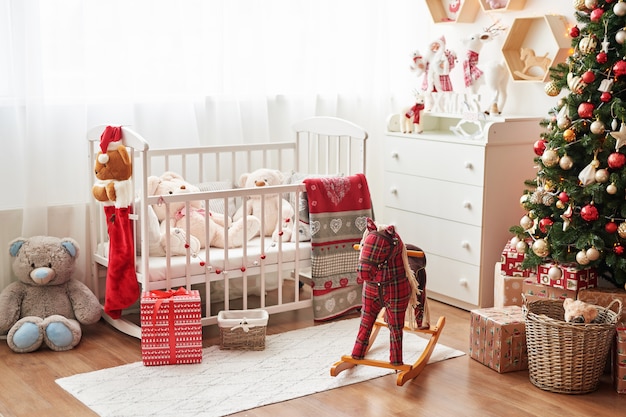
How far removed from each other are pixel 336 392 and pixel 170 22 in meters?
2.01

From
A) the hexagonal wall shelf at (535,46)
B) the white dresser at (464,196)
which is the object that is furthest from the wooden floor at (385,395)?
the hexagonal wall shelf at (535,46)

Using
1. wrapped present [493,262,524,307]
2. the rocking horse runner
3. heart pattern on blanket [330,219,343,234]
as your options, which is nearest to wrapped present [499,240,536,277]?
wrapped present [493,262,524,307]

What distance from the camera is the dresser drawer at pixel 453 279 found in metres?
3.92

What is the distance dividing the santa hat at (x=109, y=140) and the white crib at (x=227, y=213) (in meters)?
0.03

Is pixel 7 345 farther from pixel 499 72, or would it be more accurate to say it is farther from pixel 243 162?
pixel 499 72

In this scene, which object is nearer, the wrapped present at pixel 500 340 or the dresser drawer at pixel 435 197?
the wrapped present at pixel 500 340

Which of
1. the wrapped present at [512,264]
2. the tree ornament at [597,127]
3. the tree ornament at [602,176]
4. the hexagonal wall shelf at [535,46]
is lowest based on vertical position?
the wrapped present at [512,264]

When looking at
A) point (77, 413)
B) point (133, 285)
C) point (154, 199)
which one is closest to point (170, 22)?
point (154, 199)

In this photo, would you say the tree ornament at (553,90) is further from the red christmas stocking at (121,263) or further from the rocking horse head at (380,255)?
the red christmas stocking at (121,263)

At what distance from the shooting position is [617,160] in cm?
303

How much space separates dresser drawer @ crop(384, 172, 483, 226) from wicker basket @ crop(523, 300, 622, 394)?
94cm

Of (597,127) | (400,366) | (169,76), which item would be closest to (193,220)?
(169,76)

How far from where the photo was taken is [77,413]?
2713 mm

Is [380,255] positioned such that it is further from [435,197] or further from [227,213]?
[435,197]
